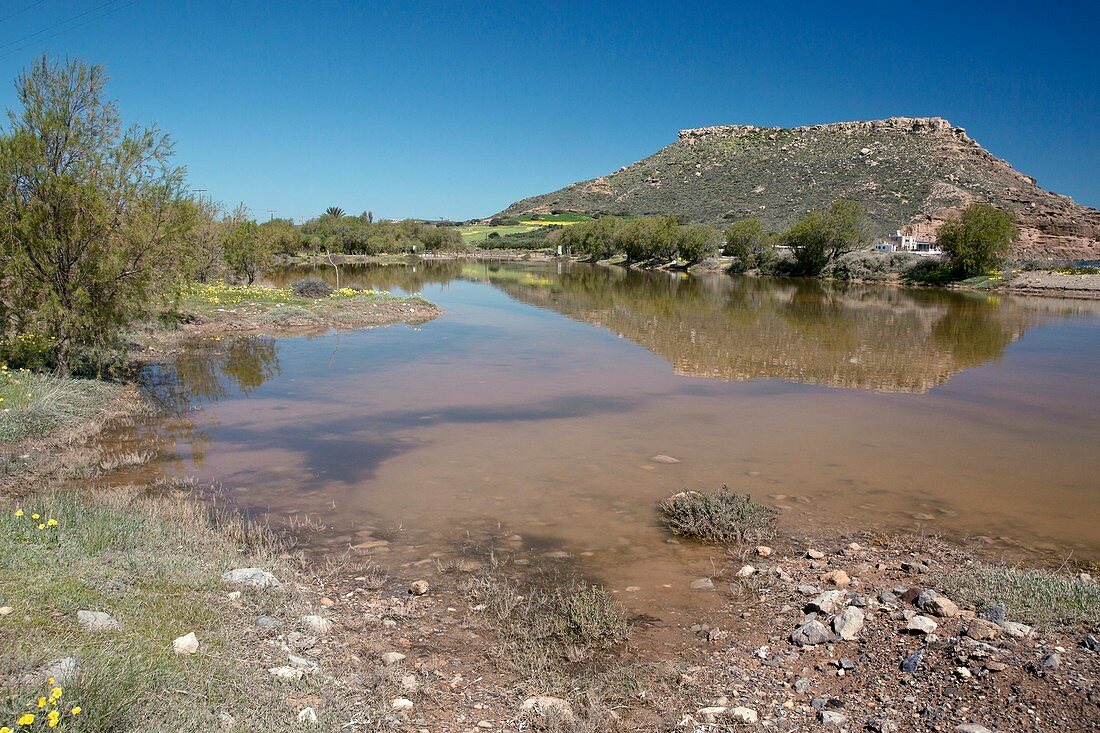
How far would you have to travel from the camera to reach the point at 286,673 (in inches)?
174

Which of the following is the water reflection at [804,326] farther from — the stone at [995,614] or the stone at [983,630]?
the stone at [983,630]

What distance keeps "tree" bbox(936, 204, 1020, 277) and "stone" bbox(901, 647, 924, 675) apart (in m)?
59.5

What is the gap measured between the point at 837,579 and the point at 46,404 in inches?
461

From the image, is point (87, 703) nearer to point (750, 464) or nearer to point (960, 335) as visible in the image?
point (750, 464)

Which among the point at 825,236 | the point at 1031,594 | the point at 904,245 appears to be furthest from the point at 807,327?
the point at 904,245

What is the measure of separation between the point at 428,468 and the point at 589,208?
148m

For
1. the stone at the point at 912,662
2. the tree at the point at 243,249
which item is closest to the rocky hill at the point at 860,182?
the tree at the point at 243,249

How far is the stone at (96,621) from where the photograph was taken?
14.4ft

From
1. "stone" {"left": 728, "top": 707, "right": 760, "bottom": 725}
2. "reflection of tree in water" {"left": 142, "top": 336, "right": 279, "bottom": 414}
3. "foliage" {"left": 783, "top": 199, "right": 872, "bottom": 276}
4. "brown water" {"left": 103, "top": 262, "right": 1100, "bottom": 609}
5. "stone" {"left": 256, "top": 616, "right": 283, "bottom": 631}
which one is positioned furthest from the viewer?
"foliage" {"left": 783, "top": 199, "right": 872, "bottom": 276}

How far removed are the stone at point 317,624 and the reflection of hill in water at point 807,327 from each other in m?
13.8

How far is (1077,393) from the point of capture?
1648 cm

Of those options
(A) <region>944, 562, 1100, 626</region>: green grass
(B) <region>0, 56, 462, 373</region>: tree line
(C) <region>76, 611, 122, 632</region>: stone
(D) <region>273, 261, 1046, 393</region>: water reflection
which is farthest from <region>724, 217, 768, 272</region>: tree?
(C) <region>76, 611, 122, 632</region>: stone

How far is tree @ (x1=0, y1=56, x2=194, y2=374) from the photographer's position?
12219 mm

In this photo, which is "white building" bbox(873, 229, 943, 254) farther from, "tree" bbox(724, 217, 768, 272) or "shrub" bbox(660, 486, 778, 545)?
"shrub" bbox(660, 486, 778, 545)
